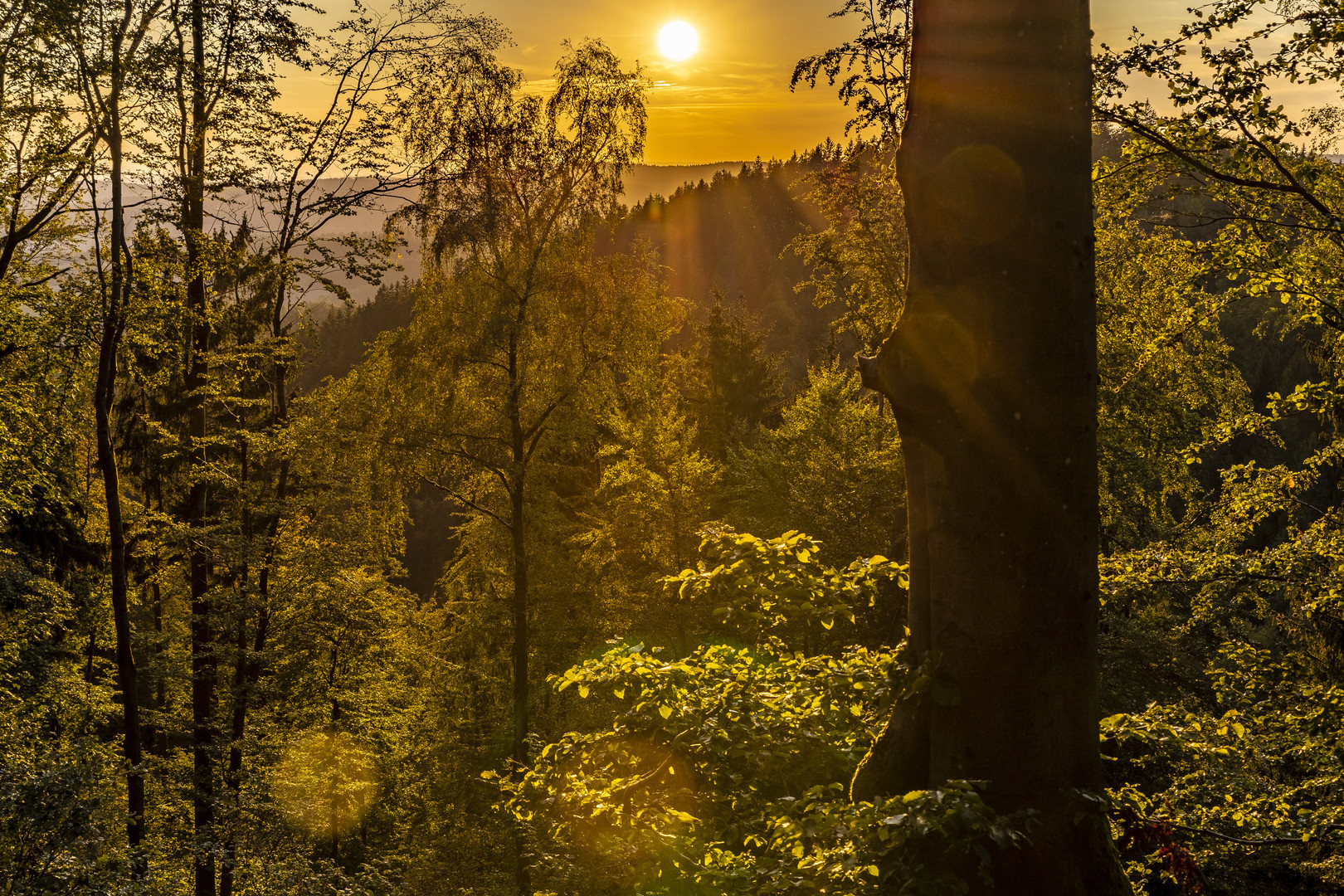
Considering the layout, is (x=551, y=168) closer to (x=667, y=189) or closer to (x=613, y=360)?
(x=613, y=360)

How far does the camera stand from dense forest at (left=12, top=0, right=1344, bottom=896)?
3691mm

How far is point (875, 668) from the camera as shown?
4.60 m

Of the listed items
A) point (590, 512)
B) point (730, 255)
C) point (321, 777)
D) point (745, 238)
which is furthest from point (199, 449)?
point (745, 238)

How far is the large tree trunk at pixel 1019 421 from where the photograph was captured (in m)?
3.40

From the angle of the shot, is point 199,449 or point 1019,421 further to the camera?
point 199,449

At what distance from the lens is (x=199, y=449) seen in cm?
1325

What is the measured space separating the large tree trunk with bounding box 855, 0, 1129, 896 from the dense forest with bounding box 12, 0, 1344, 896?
3cm

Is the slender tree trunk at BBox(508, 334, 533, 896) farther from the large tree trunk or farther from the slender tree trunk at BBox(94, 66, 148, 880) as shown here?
the large tree trunk

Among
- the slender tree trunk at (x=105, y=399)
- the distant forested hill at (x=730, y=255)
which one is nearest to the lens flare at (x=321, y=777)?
the slender tree trunk at (x=105, y=399)

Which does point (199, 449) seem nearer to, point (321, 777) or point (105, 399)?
point (105, 399)

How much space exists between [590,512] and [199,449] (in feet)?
41.6

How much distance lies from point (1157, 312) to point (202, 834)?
63.1 feet

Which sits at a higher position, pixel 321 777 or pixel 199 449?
pixel 199 449

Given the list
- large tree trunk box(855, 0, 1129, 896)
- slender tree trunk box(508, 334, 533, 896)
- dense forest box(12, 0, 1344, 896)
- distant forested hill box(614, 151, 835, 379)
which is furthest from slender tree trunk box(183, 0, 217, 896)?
distant forested hill box(614, 151, 835, 379)
